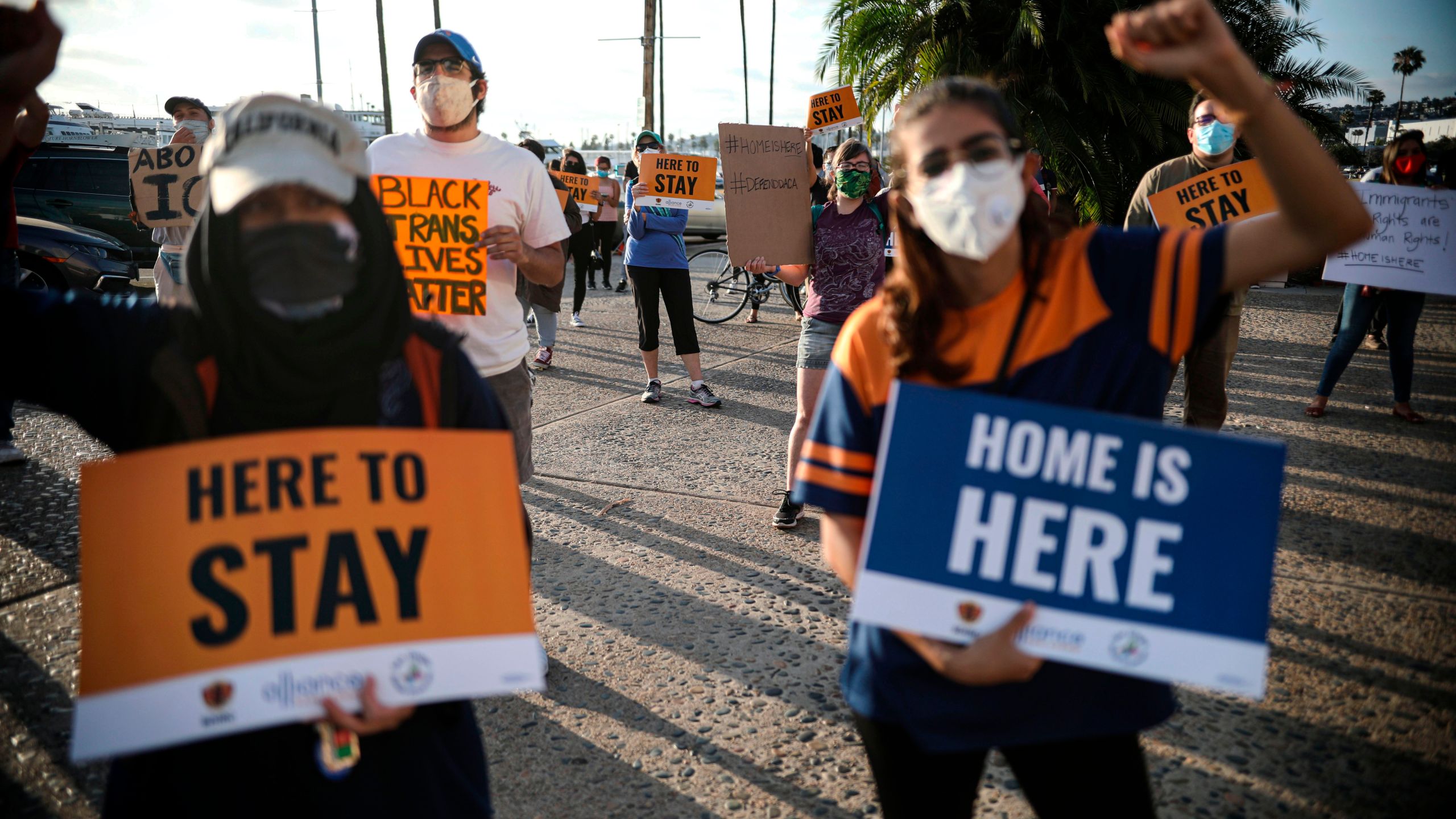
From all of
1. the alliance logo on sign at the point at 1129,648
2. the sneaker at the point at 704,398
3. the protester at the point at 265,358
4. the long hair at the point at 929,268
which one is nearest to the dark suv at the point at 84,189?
the sneaker at the point at 704,398

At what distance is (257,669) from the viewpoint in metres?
1.32

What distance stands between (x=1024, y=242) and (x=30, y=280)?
10.8 metres

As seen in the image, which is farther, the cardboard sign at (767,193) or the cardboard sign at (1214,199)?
the cardboard sign at (767,193)

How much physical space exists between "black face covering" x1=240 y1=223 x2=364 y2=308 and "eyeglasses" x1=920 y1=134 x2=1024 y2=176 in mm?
1040

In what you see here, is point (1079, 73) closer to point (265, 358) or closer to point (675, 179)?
point (675, 179)

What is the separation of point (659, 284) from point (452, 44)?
4.11 meters

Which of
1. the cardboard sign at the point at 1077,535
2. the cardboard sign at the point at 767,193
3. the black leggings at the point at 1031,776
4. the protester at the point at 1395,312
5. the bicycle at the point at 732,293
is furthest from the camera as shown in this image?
the bicycle at the point at 732,293

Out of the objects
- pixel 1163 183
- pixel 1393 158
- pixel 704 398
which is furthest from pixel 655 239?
pixel 1393 158

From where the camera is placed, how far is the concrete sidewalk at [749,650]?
2.70m

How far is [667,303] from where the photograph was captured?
24.0ft

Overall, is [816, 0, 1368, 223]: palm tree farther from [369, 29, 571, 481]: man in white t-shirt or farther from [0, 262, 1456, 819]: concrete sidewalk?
[369, 29, 571, 481]: man in white t-shirt

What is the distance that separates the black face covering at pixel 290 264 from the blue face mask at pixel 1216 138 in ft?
15.2

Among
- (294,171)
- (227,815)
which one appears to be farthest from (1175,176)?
(227,815)

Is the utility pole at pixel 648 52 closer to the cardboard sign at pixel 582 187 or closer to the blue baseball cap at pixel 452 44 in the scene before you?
the cardboard sign at pixel 582 187
